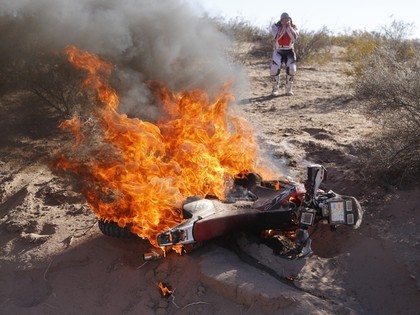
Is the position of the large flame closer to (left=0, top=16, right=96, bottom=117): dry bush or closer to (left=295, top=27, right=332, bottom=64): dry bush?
(left=0, top=16, right=96, bottom=117): dry bush

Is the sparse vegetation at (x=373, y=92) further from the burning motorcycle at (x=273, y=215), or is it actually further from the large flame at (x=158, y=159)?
the burning motorcycle at (x=273, y=215)

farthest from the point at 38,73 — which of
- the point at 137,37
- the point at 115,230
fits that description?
the point at 115,230

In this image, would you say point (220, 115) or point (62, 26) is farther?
point (220, 115)

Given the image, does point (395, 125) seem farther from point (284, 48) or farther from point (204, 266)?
point (284, 48)

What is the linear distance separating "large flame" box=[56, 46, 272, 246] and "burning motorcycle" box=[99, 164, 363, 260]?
298 mm

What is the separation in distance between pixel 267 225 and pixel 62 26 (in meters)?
4.42

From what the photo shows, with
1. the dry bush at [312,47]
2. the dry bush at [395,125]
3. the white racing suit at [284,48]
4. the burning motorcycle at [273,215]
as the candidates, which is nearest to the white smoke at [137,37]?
the dry bush at [395,125]

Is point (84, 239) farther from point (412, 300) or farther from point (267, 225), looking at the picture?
point (412, 300)

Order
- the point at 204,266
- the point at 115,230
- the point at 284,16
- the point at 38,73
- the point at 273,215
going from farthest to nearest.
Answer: the point at 284,16, the point at 38,73, the point at 115,230, the point at 273,215, the point at 204,266

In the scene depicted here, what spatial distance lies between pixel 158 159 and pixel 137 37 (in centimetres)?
252

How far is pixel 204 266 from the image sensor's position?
496 centimetres

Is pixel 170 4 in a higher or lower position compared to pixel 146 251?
higher

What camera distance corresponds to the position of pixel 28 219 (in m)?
6.56

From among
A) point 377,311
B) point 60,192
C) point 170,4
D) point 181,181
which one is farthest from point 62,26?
point 377,311
